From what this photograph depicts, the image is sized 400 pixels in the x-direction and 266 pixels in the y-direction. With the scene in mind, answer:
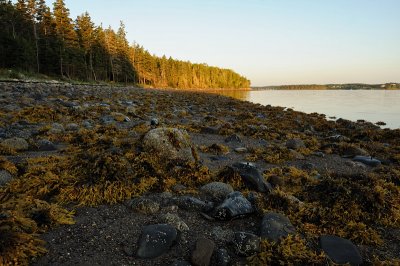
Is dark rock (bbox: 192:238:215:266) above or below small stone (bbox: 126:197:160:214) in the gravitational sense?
below

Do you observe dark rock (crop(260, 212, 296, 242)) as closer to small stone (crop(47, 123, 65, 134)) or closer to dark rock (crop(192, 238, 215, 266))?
dark rock (crop(192, 238, 215, 266))

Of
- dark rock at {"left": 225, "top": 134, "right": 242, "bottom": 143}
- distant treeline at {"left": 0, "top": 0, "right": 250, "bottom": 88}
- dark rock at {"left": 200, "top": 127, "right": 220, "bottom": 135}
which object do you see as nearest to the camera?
dark rock at {"left": 225, "top": 134, "right": 242, "bottom": 143}

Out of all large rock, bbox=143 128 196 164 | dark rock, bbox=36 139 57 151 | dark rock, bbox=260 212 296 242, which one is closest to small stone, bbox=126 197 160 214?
dark rock, bbox=260 212 296 242

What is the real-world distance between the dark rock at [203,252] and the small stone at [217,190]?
1426 millimetres

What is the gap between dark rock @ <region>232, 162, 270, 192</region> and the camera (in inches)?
197

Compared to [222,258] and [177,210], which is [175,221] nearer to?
[177,210]

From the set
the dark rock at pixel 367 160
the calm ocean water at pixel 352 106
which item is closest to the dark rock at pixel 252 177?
the dark rock at pixel 367 160

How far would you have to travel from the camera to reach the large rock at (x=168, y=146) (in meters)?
5.88

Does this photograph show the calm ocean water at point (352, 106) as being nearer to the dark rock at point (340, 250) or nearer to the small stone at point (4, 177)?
the dark rock at point (340, 250)

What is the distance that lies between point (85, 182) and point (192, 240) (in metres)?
2.16

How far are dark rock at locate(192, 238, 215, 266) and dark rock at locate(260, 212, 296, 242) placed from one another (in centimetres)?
70

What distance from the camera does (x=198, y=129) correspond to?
11.2 metres

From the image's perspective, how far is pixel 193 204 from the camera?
4.21 m

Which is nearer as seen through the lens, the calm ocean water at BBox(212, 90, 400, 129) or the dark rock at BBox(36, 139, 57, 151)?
the dark rock at BBox(36, 139, 57, 151)
